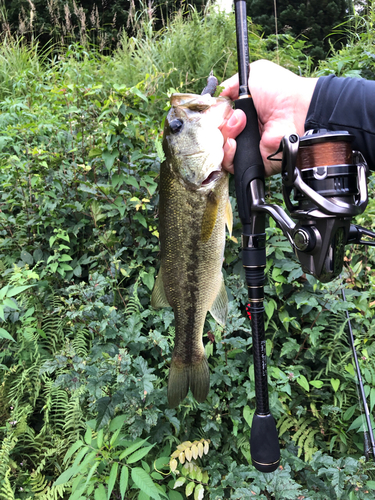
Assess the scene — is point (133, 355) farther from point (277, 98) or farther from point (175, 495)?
point (277, 98)

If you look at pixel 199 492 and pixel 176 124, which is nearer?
pixel 176 124

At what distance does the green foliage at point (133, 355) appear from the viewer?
6.22 ft

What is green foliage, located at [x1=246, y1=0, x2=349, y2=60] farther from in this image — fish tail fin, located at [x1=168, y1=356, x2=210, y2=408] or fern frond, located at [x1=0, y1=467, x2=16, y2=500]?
fern frond, located at [x1=0, y1=467, x2=16, y2=500]


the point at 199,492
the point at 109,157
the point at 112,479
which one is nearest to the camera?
the point at 112,479

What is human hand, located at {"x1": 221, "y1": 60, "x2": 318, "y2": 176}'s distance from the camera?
1.36 m

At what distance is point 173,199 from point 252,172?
11.5 inches

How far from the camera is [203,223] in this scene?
47.4 inches

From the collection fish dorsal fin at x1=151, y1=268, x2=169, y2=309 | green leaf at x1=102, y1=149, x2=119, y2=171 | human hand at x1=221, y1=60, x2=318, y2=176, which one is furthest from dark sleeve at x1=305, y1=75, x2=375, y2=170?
green leaf at x1=102, y1=149, x2=119, y2=171

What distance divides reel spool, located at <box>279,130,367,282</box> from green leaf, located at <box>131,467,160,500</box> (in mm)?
1394

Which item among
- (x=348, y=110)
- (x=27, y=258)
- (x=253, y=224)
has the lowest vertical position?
(x=27, y=258)

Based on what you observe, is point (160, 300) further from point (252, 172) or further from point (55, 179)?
point (55, 179)

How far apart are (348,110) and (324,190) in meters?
0.50

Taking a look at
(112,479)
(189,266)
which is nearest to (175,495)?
(112,479)

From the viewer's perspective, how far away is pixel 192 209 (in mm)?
1209
